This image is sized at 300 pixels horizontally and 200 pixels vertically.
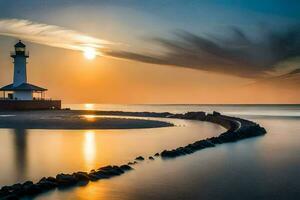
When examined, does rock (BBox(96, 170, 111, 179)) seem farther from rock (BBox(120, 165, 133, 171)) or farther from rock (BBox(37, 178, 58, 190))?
rock (BBox(37, 178, 58, 190))

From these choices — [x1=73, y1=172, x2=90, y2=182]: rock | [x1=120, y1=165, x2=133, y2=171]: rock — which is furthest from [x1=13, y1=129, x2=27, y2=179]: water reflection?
[x1=120, y1=165, x2=133, y2=171]: rock

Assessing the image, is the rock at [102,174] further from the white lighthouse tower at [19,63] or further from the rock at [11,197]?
the white lighthouse tower at [19,63]

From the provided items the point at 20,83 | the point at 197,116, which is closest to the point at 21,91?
the point at 20,83

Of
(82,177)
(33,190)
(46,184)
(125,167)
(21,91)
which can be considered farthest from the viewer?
(21,91)

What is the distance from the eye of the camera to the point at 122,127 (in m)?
35.0

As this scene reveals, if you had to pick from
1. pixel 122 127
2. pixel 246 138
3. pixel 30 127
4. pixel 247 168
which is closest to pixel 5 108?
pixel 30 127

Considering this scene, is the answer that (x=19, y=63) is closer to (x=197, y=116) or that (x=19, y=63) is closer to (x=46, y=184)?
(x=197, y=116)

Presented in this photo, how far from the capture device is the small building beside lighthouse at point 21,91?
52594mm

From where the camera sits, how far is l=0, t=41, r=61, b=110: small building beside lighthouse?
173ft

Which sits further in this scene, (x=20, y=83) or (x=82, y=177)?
(x=20, y=83)

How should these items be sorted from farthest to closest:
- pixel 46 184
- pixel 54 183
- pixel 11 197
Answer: pixel 54 183
pixel 46 184
pixel 11 197

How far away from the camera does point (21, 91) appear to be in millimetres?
54375

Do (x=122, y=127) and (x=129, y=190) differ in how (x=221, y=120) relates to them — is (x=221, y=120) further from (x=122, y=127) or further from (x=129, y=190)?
(x=129, y=190)

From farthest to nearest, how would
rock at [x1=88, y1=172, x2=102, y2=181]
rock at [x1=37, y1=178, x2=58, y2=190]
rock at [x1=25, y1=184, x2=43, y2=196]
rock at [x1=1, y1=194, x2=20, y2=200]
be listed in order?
rock at [x1=88, y1=172, x2=102, y2=181], rock at [x1=37, y1=178, x2=58, y2=190], rock at [x1=25, y1=184, x2=43, y2=196], rock at [x1=1, y1=194, x2=20, y2=200]
